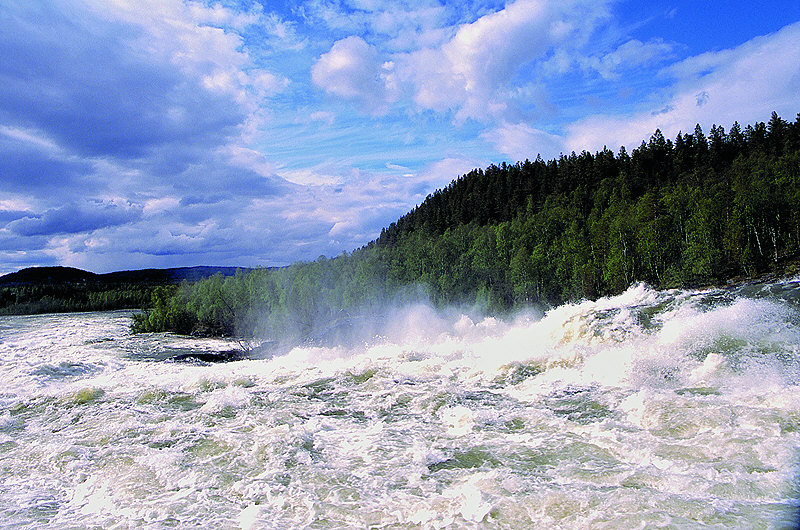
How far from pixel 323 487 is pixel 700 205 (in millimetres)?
50590

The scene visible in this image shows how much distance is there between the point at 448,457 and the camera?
10719 millimetres

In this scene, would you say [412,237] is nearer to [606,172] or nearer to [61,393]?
[606,172]

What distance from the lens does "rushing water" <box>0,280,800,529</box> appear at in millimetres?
8344

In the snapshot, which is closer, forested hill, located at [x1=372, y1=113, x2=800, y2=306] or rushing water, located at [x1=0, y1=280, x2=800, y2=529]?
rushing water, located at [x1=0, y1=280, x2=800, y2=529]

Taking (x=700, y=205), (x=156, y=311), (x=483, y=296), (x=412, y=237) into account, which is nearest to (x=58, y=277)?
(x=156, y=311)

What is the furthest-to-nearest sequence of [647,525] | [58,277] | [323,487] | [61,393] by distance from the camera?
[58,277]
[61,393]
[323,487]
[647,525]

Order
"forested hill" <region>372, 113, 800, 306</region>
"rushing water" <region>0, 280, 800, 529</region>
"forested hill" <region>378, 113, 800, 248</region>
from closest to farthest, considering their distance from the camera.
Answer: "rushing water" <region>0, 280, 800, 529</region>, "forested hill" <region>372, 113, 800, 306</region>, "forested hill" <region>378, 113, 800, 248</region>

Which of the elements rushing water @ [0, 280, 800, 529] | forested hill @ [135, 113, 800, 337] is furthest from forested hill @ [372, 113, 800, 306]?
rushing water @ [0, 280, 800, 529]

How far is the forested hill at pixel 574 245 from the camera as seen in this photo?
4450 centimetres

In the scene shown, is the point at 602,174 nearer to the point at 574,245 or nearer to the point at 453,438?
the point at 574,245

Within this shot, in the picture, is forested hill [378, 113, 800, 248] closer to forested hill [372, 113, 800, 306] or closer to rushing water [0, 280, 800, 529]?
forested hill [372, 113, 800, 306]

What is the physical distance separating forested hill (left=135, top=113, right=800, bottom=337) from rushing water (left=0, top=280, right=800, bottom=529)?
25.1 meters

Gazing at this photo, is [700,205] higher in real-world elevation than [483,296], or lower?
higher

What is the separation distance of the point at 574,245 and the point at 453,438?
43.5 metres
